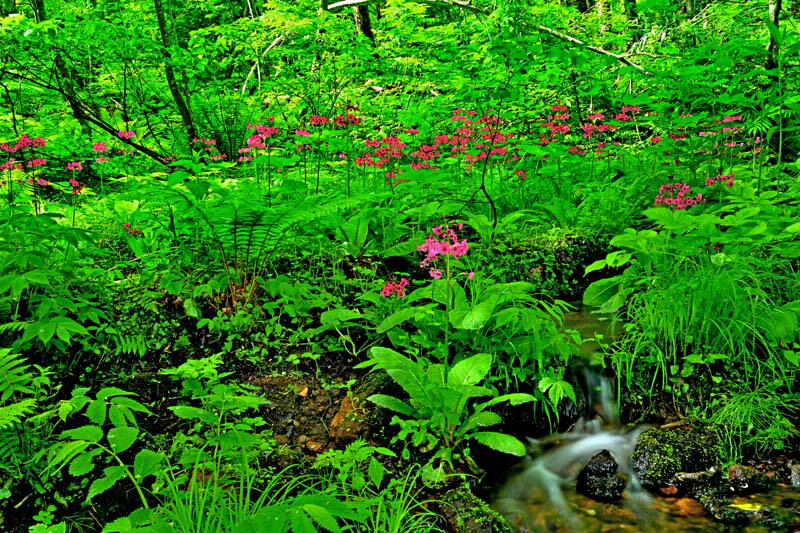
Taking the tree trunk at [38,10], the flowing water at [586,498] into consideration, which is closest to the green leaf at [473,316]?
the flowing water at [586,498]

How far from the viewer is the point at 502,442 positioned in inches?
91.4

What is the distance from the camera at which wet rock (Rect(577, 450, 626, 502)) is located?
2.50 metres

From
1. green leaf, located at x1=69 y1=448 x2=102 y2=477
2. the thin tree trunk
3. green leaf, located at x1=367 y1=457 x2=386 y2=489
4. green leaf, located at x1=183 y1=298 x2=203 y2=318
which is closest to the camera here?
green leaf, located at x1=69 y1=448 x2=102 y2=477

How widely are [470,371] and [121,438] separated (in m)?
1.45

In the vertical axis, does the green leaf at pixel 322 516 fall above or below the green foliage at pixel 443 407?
above

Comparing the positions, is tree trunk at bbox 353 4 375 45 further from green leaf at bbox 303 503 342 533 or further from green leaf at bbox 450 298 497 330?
green leaf at bbox 303 503 342 533

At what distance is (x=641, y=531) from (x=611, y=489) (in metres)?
0.25

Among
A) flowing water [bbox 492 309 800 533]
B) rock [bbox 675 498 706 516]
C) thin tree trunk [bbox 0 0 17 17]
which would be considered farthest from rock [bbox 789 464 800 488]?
thin tree trunk [bbox 0 0 17 17]

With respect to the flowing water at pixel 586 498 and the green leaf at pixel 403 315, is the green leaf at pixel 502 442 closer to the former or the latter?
the flowing water at pixel 586 498

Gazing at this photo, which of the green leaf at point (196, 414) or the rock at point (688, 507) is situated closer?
the green leaf at point (196, 414)

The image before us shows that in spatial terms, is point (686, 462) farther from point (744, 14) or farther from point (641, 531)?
point (744, 14)

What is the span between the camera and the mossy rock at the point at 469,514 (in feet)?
6.95

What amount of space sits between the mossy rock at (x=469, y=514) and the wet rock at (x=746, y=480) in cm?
116

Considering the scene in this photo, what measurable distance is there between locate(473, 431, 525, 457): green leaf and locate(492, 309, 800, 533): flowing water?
12.1 inches
